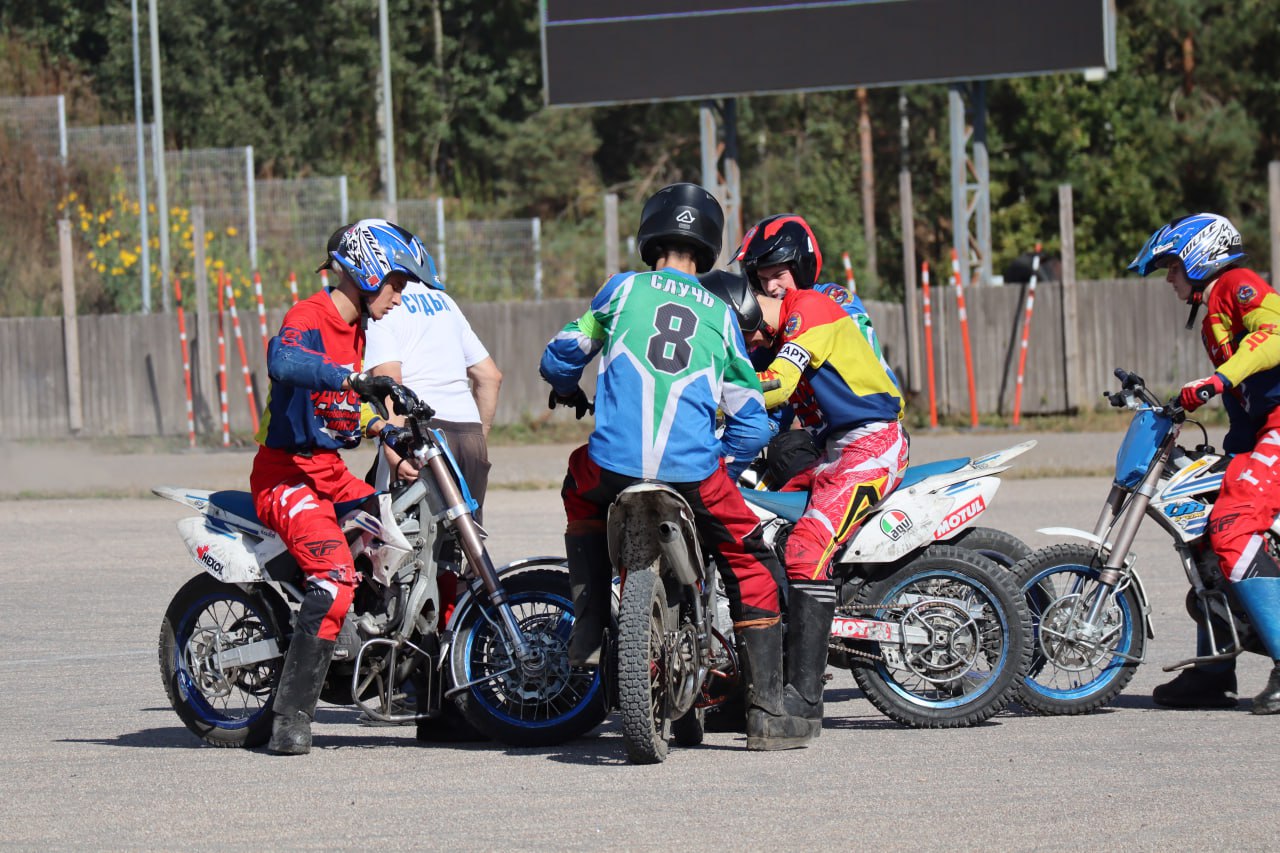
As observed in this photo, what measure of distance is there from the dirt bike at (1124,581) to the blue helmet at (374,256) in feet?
9.40

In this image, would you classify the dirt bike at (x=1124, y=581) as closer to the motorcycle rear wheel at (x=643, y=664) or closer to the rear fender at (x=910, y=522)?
the rear fender at (x=910, y=522)

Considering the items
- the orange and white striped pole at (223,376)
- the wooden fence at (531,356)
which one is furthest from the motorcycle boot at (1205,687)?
the orange and white striped pole at (223,376)

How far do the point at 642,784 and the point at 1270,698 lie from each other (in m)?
3.00

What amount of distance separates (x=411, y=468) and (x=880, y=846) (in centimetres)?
264

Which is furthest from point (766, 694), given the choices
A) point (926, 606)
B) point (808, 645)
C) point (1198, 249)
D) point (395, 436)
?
point (1198, 249)

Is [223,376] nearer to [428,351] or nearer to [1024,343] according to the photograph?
[1024,343]

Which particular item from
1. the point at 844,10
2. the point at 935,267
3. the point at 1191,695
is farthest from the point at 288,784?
the point at 935,267

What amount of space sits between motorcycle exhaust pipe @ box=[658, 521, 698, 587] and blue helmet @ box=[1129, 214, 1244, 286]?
2685 millimetres

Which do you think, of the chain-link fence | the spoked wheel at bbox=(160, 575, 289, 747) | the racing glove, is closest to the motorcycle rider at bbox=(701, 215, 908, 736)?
the racing glove

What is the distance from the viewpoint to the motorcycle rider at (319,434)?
7.23 metres

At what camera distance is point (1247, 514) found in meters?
8.00

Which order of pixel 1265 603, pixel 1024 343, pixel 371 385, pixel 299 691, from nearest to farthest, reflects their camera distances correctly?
pixel 371 385 < pixel 299 691 < pixel 1265 603 < pixel 1024 343

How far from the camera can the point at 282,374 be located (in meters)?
7.12

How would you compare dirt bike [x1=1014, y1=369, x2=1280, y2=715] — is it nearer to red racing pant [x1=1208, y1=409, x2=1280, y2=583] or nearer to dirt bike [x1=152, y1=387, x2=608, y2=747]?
red racing pant [x1=1208, y1=409, x2=1280, y2=583]
